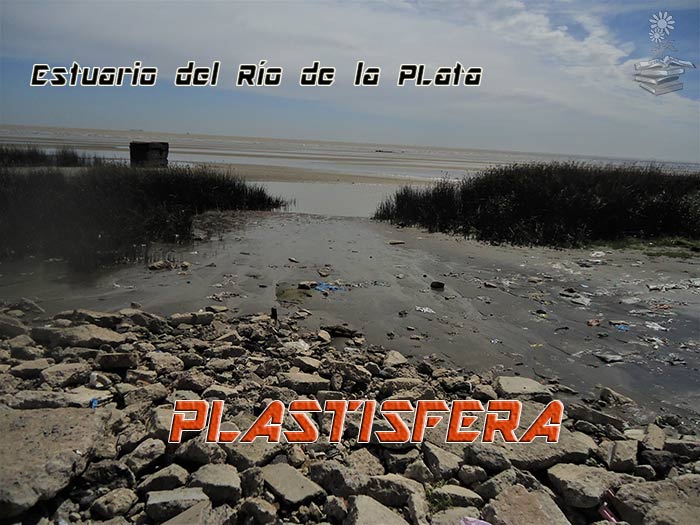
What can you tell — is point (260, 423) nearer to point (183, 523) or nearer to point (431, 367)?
point (183, 523)

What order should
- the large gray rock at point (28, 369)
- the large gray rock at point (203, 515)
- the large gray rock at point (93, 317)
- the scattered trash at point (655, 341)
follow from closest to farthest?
the large gray rock at point (203, 515), the large gray rock at point (28, 369), the large gray rock at point (93, 317), the scattered trash at point (655, 341)

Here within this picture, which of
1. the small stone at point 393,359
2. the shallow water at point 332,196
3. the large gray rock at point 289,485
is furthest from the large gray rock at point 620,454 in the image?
the shallow water at point 332,196

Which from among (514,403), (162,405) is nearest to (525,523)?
(514,403)

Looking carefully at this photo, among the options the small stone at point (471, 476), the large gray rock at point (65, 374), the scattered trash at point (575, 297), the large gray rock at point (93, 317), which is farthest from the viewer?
the scattered trash at point (575, 297)

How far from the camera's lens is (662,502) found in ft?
9.98

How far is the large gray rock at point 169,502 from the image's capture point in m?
2.72

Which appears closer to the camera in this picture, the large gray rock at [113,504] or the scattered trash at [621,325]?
the large gray rock at [113,504]

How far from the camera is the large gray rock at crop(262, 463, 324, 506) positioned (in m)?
2.96

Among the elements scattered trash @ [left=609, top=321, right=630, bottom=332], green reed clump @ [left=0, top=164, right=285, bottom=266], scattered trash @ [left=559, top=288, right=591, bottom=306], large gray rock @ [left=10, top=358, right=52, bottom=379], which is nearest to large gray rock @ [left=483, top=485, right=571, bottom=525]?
large gray rock @ [left=10, top=358, right=52, bottom=379]

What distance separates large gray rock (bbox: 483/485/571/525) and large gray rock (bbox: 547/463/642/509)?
0.20 m

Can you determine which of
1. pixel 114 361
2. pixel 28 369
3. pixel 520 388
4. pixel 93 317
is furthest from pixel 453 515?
pixel 93 317

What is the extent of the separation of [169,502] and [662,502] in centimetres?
299

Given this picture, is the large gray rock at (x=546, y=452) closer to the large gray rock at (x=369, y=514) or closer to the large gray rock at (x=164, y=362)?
the large gray rock at (x=369, y=514)

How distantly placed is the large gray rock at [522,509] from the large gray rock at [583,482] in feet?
0.65
